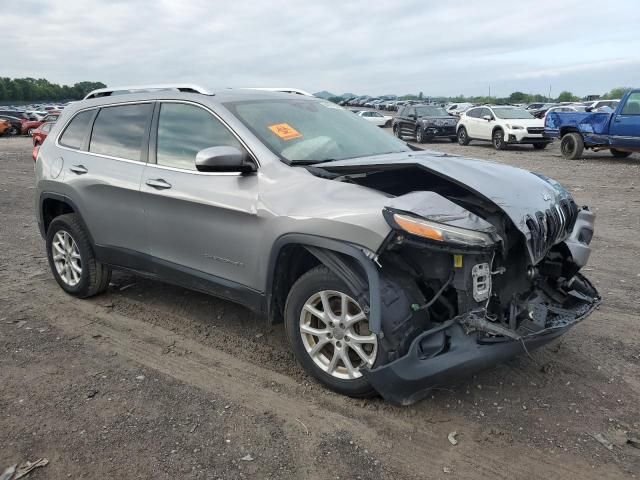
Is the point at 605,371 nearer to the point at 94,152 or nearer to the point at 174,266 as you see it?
the point at 174,266

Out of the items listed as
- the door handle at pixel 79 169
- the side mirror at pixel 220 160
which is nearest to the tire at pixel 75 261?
the door handle at pixel 79 169

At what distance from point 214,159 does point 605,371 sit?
9.51ft

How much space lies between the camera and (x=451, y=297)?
10.4 feet

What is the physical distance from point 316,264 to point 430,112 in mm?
22360

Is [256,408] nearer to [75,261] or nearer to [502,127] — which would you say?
[75,261]

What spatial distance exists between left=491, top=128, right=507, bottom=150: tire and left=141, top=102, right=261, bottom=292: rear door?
17.8 metres

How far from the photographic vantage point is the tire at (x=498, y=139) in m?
20.2

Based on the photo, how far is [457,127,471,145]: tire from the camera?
22.5 meters

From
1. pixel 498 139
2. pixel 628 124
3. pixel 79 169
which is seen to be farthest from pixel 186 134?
pixel 498 139

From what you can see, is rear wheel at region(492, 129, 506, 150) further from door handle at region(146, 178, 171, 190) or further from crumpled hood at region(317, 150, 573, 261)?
door handle at region(146, 178, 171, 190)

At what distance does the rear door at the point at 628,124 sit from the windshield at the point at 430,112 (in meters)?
10.4

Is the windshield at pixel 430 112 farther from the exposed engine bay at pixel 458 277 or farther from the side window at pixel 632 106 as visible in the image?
the exposed engine bay at pixel 458 277

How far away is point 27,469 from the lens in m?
2.82

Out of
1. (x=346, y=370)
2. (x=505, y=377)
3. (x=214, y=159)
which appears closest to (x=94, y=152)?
(x=214, y=159)
